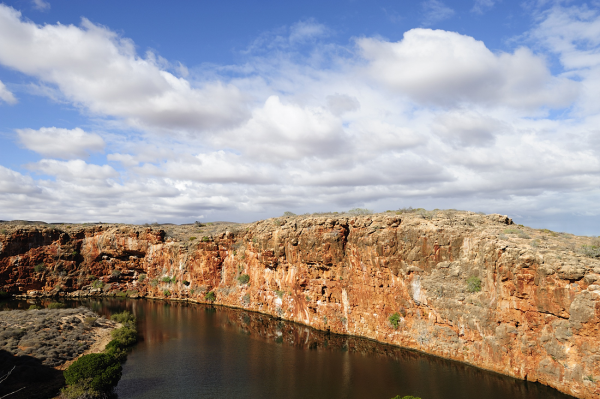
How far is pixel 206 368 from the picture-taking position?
2517cm

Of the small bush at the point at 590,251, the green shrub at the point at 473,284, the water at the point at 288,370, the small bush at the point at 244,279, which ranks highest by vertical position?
the small bush at the point at 590,251

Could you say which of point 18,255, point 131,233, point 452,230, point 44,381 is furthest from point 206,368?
point 18,255

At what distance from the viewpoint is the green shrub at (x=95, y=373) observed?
20016mm

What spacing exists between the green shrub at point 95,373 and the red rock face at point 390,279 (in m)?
19.9

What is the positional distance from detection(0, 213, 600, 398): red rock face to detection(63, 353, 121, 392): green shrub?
1993 cm

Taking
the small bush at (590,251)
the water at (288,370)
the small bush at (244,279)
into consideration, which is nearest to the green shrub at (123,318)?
the water at (288,370)

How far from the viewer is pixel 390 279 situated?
99.5 feet

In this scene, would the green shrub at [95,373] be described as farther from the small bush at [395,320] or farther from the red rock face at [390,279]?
the small bush at [395,320]

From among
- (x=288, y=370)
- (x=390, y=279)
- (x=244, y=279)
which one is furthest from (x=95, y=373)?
(x=244, y=279)

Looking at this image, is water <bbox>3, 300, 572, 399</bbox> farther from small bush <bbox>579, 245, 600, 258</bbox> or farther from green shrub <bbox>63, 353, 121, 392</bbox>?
small bush <bbox>579, 245, 600, 258</bbox>

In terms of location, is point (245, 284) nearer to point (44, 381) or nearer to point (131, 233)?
point (131, 233)

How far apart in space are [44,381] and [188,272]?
3029 cm

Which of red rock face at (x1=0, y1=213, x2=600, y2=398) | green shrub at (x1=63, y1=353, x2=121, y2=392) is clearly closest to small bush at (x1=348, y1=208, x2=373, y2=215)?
red rock face at (x1=0, y1=213, x2=600, y2=398)

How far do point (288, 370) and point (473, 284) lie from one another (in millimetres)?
14578
